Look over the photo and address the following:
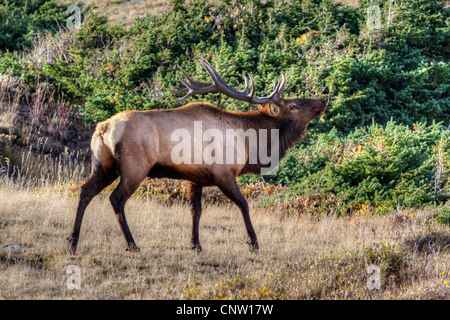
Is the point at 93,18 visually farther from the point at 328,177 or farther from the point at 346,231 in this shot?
the point at 346,231

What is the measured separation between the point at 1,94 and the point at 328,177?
779cm

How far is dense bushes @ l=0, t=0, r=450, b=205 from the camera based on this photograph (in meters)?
9.33

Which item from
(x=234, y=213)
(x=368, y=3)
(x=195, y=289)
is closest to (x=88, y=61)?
(x=234, y=213)

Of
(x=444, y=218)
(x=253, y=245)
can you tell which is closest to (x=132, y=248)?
(x=253, y=245)

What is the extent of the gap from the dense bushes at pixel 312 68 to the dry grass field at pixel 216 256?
5.38 feet

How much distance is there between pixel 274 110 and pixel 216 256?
2.34 meters

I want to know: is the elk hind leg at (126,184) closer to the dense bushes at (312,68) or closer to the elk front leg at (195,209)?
the elk front leg at (195,209)

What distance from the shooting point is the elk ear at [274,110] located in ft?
24.0

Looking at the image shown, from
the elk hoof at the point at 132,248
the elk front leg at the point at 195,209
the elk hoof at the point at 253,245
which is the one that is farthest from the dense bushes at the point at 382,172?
the elk hoof at the point at 132,248

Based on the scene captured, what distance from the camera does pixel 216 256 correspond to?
6.14 meters

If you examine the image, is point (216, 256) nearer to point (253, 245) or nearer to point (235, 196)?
point (253, 245)

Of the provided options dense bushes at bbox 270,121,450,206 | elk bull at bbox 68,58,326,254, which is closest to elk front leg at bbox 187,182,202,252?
elk bull at bbox 68,58,326,254

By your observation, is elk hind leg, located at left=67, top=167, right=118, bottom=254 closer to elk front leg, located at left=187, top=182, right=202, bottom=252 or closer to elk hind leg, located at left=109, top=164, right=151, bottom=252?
elk hind leg, located at left=109, top=164, right=151, bottom=252

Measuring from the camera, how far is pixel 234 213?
27.9 feet
